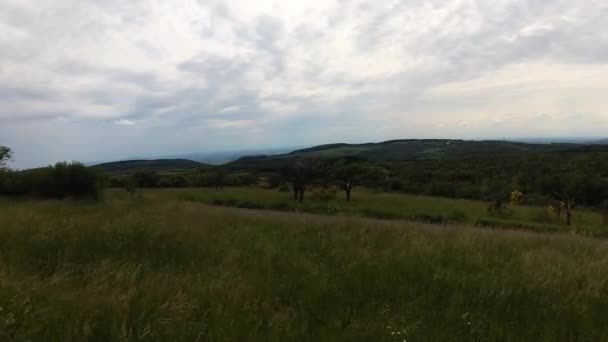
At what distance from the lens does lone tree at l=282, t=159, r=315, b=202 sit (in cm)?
4592

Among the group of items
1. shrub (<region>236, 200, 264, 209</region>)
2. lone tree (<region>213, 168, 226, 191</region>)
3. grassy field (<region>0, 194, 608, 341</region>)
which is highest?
grassy field (<region>0, 194, 608, 341</region>)

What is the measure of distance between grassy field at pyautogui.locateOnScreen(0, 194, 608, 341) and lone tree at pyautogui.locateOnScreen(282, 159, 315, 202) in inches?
1449

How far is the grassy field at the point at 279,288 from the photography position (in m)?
3.69

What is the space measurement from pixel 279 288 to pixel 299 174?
4227 centimetres

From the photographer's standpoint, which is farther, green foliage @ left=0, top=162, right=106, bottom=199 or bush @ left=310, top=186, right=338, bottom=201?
bush @ left=310, top=186, right=338, bottom=201

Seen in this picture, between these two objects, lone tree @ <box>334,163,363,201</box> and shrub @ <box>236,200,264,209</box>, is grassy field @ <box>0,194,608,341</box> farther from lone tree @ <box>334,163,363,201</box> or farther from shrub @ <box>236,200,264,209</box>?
lone tree @ <box>334,163,363,201</box>

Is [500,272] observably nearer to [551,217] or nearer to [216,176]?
[551,217]

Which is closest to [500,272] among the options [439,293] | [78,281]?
[439,293]

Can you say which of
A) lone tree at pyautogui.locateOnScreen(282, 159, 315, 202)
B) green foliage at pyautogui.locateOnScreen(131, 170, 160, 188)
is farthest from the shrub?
Result: green foliage at pyautogui.locateOnScreen(131, 170, 160, 188)

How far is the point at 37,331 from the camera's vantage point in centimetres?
333

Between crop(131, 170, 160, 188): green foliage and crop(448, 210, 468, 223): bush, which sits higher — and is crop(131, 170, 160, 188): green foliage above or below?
above

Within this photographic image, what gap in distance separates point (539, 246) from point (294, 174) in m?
39.5

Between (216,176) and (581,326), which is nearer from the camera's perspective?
(581,326)

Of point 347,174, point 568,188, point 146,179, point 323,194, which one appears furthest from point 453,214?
point 146,179
